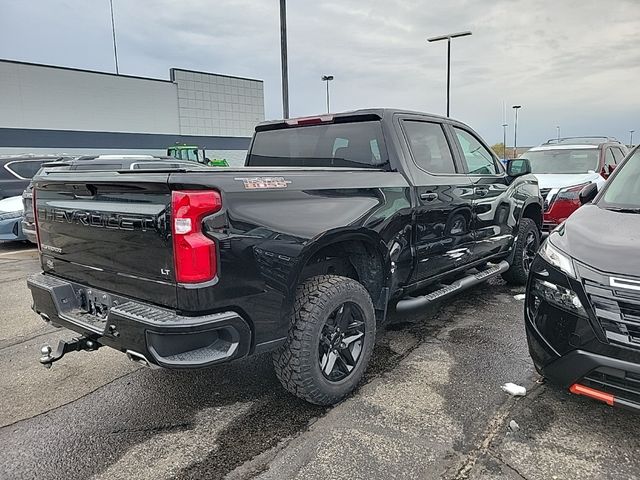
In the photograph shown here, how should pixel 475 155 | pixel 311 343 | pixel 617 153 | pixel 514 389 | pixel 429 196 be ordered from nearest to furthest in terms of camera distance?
1. pixel 311 343
2. pixel 514 389
3. pixel 429 196
4. pixel 475 155
5. pixel 617 153

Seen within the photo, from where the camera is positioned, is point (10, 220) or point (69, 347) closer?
point (69, 347)

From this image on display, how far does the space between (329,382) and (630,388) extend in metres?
1.61

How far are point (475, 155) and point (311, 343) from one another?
296 centimetres

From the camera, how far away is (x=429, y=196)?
12.6 feet

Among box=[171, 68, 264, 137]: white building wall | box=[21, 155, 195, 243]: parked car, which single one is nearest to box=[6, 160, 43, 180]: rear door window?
box=[21, 155, 195, 243]: parked car

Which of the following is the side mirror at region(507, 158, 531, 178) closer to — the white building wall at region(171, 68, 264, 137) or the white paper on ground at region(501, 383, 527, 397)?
the white paper on ground at region(501, 383, 527, 397)

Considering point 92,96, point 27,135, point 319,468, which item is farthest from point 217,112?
point 319,468

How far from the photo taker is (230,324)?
8.03ft

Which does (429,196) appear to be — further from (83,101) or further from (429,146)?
(83,101)

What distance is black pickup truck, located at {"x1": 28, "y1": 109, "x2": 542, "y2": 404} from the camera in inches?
94.0

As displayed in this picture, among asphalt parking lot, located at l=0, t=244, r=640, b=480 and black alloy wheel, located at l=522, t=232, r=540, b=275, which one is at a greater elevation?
black alloy wheel, located at l=522, t=232, r=540, b=275

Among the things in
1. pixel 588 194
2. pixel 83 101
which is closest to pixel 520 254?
pixel 588 194

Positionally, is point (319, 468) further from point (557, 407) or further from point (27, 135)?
point (27, 135)

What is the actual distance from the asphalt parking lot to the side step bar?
0.43 meters
